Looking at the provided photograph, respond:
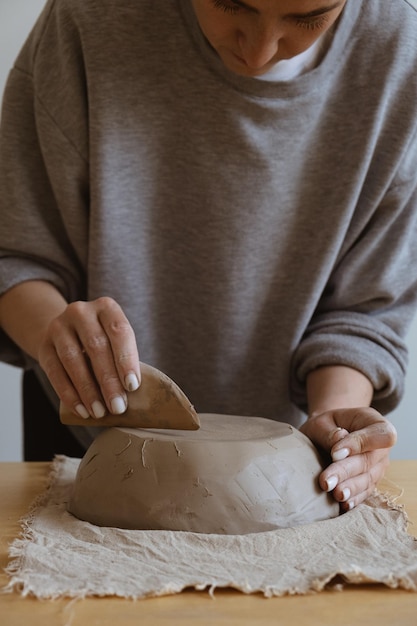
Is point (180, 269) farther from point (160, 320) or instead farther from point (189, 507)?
point (189, 507)

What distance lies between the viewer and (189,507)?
0.97m

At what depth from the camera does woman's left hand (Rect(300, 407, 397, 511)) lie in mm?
1064

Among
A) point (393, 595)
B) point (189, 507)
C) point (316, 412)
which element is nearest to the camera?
point (393, 595)

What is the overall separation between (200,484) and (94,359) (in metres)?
0.20

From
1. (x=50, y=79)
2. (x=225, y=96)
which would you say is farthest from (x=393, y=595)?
(x=50, y=79)

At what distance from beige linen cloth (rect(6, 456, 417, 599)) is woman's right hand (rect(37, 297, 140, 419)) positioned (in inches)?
5.7

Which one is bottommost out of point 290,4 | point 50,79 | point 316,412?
point 316,412

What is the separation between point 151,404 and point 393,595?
0.36 metres

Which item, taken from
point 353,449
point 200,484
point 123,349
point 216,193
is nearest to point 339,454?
point 353,449

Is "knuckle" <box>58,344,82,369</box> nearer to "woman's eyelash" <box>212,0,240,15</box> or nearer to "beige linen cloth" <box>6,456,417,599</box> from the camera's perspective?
"beige linen cloth" <box>6,456,417,599</box>

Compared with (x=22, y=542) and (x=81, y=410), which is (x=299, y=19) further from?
(x=22, y=542)

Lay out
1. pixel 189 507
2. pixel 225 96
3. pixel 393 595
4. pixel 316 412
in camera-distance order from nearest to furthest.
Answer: pixel 393 595, pixel 189 507, pixel 316 412, pixel 225 96

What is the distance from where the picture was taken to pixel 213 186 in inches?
53.4

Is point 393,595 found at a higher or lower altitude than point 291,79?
lower
